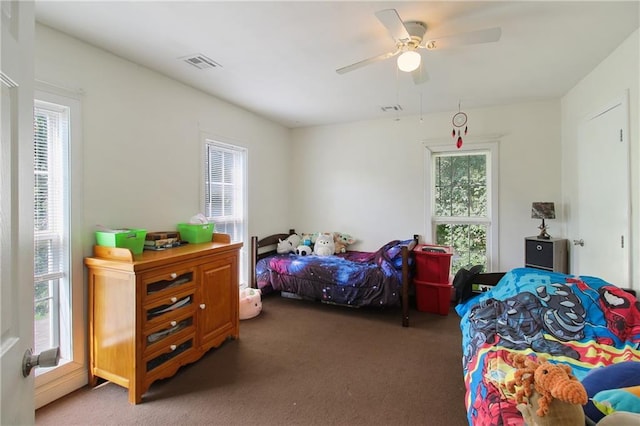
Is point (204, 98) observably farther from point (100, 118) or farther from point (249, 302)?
point (249, 302)

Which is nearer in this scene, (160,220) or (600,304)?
(600,304)

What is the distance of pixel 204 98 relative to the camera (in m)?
3.34

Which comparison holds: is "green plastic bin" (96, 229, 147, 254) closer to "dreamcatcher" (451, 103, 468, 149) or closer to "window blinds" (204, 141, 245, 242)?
"window blinds" (204, 141, 245, 242)

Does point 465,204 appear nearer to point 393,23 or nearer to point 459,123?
point 459,123

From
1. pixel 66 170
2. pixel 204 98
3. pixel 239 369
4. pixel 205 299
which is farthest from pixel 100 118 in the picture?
pixel 239 369

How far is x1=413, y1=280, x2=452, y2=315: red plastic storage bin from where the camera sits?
3.53m

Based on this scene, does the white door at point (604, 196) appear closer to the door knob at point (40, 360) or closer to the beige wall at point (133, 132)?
the door knob at point (40, 360)

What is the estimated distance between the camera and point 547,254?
332cm

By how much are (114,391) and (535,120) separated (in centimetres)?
505

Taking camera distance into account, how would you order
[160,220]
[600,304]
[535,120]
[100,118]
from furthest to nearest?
[535,120] → [160,220] → [100,118] → [600,304]

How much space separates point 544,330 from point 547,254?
1.85 m

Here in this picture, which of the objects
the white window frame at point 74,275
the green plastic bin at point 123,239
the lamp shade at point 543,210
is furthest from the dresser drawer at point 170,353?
the lamp shade at point 543,210

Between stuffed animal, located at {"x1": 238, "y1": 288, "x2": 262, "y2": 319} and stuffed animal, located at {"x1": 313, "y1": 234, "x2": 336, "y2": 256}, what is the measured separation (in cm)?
113

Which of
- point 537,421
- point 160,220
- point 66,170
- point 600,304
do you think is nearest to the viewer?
point 537,421
